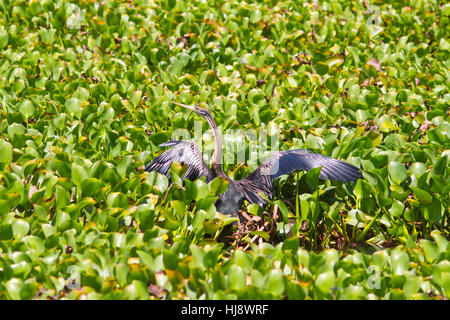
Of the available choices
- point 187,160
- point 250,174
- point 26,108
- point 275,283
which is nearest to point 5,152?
point 26,108

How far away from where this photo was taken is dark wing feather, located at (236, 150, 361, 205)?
386 centimetres

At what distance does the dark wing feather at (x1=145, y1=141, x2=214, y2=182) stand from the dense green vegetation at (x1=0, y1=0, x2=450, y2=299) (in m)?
0.09

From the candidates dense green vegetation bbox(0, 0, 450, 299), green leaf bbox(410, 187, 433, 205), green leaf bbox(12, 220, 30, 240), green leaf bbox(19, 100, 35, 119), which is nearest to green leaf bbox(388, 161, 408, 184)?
dense green vegetation bbox(0, 0, 450, 299)

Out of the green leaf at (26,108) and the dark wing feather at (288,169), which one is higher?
the green leaf at (26,108)

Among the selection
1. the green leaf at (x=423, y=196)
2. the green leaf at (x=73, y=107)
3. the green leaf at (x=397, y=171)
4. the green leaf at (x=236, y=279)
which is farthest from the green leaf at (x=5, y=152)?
the green leaf at (x=423, y=196)

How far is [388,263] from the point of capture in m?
3.29

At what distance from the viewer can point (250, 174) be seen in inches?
162

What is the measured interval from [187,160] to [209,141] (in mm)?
424

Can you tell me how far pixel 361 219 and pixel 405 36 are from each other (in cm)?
328

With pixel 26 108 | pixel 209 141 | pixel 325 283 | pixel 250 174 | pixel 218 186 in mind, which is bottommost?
pixel 325 283

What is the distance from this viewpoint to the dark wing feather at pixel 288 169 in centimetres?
386

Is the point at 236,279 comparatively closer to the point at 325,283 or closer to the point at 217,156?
the point at 325,283

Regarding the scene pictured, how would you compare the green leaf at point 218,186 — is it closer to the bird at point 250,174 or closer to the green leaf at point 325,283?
the bird at point 250,174
